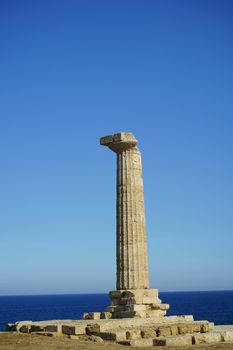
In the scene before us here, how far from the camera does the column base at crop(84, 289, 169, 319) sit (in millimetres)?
24531

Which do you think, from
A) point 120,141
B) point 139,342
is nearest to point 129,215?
point 120,141

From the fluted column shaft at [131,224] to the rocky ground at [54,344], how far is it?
6292mm

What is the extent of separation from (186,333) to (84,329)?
4.05 meters

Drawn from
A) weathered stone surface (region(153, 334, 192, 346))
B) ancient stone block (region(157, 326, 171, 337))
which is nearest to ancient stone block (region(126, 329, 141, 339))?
weathered stone surface (region(153, 334, 192, 346))

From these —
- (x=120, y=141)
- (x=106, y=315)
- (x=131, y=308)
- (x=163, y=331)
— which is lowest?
(x=163, y=331)

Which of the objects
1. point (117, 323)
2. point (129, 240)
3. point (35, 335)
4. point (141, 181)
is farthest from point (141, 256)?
point (35, 335)

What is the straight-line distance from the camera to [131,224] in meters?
26.5

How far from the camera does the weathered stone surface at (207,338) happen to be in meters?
20.9

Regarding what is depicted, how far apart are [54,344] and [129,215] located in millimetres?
9386

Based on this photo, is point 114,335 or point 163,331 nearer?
point 114,335

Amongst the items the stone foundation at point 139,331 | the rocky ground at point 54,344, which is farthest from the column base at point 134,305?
the rocky ground at point 54,344

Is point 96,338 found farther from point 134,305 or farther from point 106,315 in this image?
point 106,315

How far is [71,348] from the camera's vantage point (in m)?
17.5

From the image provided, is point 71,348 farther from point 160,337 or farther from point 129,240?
point 129,240
